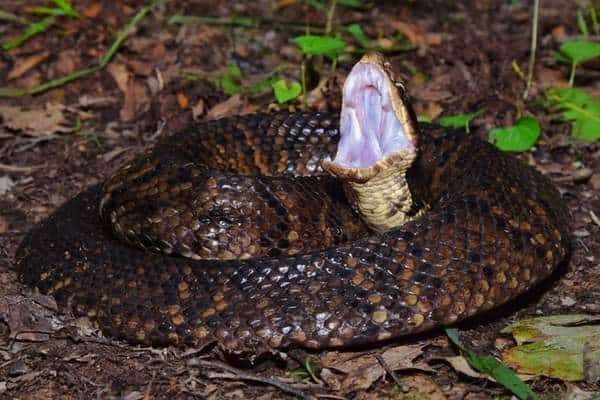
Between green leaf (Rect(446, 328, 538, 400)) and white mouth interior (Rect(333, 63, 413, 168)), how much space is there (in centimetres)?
131

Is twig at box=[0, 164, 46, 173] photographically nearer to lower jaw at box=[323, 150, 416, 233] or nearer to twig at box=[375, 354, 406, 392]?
lower jaw at box=[323, 150, 416, 233]

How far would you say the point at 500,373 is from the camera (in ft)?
14.8

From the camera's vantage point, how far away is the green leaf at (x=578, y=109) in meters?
7.36

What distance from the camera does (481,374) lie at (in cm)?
461

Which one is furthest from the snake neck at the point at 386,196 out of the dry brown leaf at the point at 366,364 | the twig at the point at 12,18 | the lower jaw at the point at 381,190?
the twig at the point at 12,18

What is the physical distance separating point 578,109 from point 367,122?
2.86 m

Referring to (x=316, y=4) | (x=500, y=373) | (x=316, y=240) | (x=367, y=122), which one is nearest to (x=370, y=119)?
(x=367, y=122)

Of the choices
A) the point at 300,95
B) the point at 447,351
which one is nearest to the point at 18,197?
the point at 300,95

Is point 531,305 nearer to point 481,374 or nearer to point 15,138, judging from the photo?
point 481,374

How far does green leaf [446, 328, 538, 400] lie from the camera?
441 cm

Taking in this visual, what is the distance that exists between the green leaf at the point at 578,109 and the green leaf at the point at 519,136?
62cm

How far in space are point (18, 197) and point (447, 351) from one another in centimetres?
369

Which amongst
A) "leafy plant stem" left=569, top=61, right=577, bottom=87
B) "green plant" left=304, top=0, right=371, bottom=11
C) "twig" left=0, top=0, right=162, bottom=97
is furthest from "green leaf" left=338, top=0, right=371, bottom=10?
"leafy plant stem" left=569, top=61, right=577, bottom=87

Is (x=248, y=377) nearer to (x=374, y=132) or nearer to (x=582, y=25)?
(x=374, y=132)
